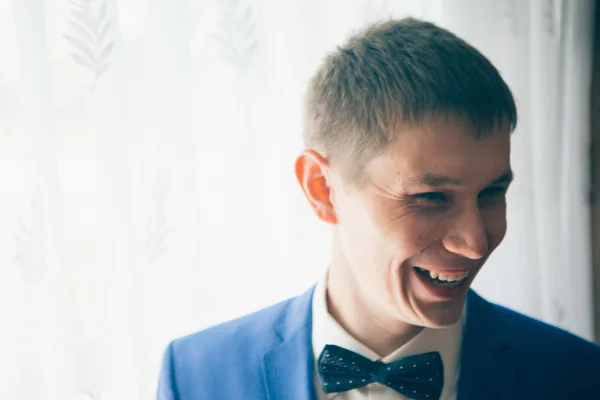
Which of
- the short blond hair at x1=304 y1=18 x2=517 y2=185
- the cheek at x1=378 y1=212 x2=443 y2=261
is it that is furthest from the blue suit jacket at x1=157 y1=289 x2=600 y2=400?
the short blond hair at x1=304 y1=18 x2=517 y2=185

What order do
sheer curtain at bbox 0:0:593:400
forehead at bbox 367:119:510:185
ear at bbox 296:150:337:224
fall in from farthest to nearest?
sheer curtain at bbox 0:0:593:400 → ear at bbox 296:150:337:224 → forehead at bbox 367:119:510:185

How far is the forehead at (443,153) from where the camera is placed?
896 mm

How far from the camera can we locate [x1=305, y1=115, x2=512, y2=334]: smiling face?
90 cm

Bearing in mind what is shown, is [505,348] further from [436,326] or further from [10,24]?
[10,24]

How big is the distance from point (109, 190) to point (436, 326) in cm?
69

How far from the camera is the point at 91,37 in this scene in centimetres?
120

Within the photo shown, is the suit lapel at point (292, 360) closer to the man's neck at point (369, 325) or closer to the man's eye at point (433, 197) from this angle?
the man's neck at point (369, 325)

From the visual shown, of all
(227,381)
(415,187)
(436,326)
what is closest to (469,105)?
(415,187)

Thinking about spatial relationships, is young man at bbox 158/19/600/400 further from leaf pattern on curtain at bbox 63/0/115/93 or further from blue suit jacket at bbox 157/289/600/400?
leaf pattern on curtain at bbox 63/0/115/93

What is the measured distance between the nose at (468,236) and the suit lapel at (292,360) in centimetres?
32

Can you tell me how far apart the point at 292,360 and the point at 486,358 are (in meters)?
0.33

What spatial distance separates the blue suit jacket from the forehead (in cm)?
32

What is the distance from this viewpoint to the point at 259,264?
54.1 inches

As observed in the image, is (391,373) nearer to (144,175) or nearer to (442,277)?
(442,277)
